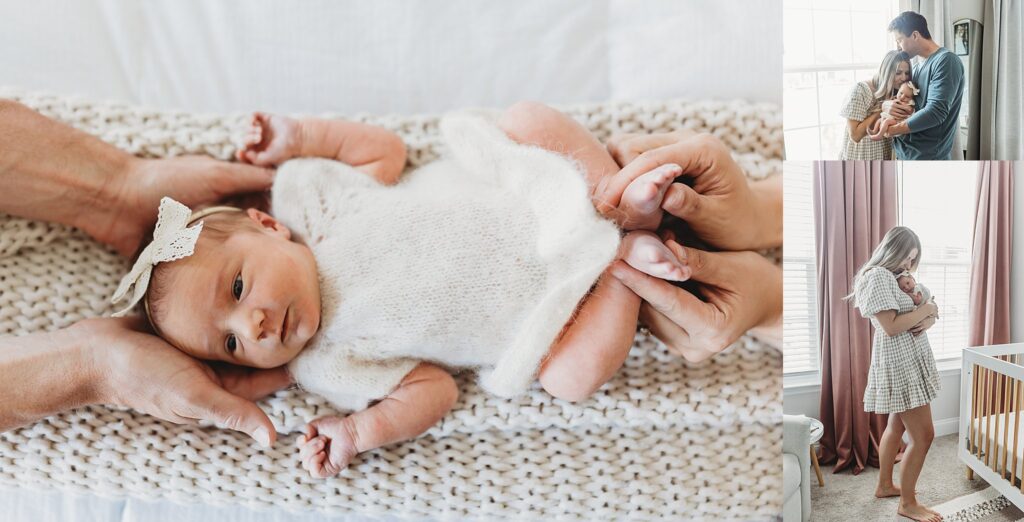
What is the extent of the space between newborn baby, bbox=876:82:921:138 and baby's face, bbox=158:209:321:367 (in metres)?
0.80

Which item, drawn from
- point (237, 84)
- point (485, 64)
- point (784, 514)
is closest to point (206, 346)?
point (237, 84)

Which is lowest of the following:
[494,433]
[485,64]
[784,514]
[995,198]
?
[784,514]

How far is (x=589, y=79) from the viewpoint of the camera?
3.03 feet

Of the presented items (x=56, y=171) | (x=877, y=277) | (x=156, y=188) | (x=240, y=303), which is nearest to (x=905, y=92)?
(x=877, y=277)

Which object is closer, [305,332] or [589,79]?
[305,332]

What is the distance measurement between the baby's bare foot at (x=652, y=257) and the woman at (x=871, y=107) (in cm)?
30

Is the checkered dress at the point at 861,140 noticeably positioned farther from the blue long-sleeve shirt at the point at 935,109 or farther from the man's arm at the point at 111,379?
the man's arm at the point at 111,379

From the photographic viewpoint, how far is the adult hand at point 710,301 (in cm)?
81

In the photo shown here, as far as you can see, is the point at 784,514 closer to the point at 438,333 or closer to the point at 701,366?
the point at 701,366

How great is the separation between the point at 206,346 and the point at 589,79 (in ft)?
2.13

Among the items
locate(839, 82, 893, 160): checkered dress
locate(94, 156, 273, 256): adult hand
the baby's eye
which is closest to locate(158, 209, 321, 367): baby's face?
the baby's eye

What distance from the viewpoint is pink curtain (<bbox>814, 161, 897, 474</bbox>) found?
0.82m

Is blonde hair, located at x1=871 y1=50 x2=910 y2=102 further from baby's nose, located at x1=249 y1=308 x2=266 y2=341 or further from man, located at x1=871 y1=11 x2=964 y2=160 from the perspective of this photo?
baby's nose, located at x1=249 y1=308 x2=266 y2=341

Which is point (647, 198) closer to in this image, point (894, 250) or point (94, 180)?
point (894, 250)
